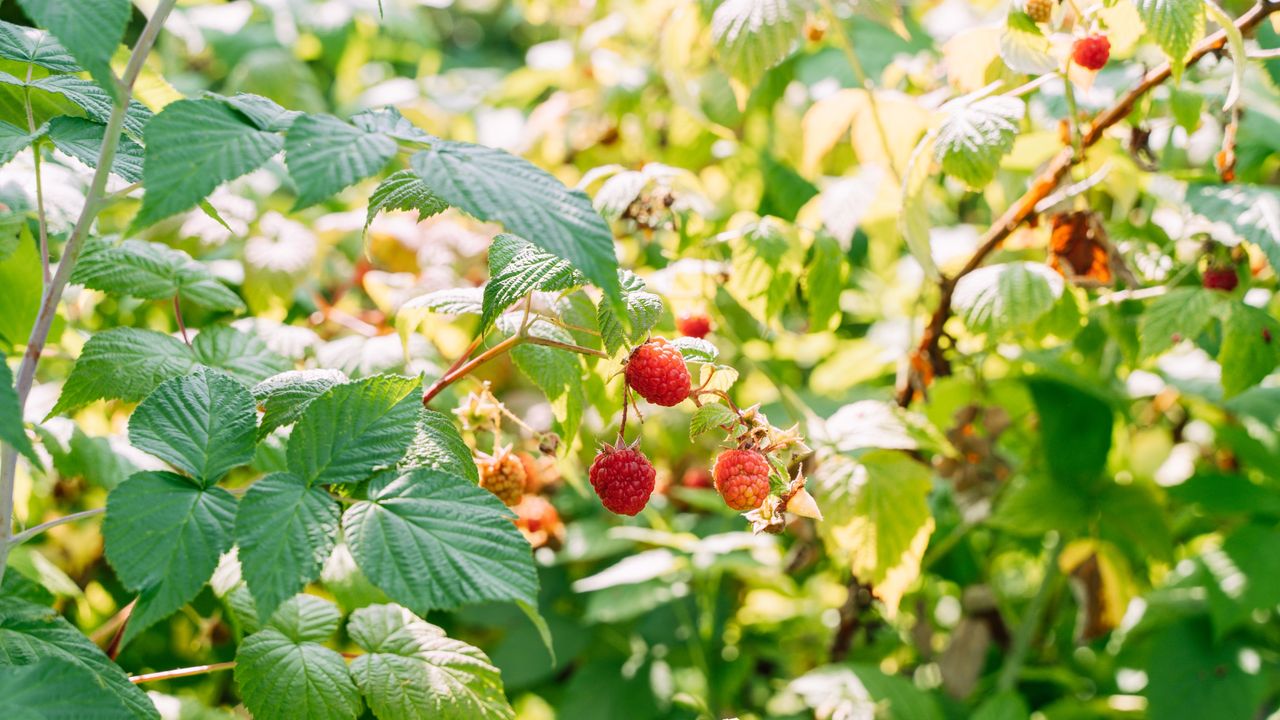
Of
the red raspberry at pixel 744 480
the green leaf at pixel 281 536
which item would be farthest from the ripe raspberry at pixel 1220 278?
the green leaf at pixel 281 536

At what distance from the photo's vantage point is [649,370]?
771 millimetres

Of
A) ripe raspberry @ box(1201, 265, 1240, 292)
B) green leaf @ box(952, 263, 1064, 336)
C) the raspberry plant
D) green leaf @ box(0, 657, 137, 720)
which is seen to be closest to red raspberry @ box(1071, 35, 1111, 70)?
the raspberry plant

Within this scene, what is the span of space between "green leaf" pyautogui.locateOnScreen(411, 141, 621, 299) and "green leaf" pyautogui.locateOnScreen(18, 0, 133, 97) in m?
0.19

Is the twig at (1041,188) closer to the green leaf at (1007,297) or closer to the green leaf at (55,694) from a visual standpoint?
the green leaf at (1007,297)

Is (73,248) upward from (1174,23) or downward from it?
upward

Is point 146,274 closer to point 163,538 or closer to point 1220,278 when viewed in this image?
point 163,538

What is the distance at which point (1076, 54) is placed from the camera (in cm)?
113

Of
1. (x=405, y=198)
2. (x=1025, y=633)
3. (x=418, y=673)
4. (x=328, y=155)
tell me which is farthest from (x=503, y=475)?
(x=1025, y=633)

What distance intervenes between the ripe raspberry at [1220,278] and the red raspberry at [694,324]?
66 cm

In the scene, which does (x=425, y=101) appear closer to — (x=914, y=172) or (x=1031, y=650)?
(x=914, y=172)

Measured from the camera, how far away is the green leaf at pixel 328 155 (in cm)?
61

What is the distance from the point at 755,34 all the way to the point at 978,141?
331 mm

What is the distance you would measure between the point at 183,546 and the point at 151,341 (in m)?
0.39

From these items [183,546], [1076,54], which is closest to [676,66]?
[1076,54]
